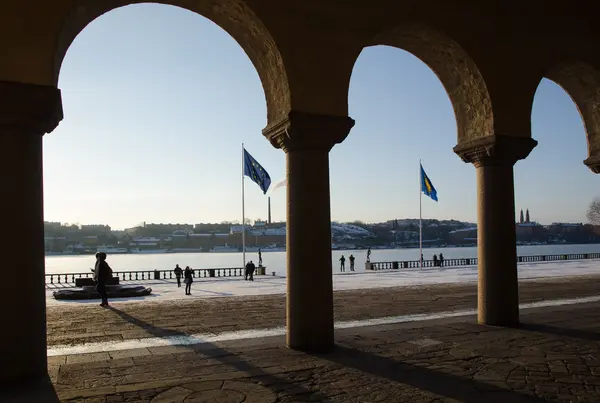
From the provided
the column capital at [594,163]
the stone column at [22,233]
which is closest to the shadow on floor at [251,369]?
the stone column at [22,233]

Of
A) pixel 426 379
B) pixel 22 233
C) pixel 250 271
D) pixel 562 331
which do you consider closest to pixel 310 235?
pixel 426 379

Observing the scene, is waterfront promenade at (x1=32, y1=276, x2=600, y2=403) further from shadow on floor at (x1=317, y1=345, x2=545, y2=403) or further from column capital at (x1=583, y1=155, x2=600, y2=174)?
column capital at (x1=583, y1=155, x2=600, y2=174)

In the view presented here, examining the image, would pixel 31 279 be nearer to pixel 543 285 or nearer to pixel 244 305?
Result: pixel 244 305

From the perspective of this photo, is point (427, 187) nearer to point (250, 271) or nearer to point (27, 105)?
point (250, 271)

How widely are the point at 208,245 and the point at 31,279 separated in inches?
5614

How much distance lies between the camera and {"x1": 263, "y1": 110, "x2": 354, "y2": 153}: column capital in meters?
7.14

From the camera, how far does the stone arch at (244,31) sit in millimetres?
6633

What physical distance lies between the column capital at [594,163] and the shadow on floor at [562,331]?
4.12m

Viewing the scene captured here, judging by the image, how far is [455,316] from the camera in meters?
10.6

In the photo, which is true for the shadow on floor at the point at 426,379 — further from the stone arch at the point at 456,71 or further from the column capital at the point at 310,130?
the stone arch at the point at 456,71

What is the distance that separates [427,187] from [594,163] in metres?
21.7

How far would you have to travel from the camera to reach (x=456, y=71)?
9.30m

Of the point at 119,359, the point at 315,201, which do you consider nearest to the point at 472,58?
the point at 315,201

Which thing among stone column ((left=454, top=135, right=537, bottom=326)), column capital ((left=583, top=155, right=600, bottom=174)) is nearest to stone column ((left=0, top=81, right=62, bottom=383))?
stone column ((left=454, top=135, right=537, bottom=326))
